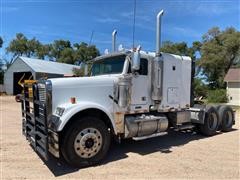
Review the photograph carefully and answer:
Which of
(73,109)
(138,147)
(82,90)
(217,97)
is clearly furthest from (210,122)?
(217,97)

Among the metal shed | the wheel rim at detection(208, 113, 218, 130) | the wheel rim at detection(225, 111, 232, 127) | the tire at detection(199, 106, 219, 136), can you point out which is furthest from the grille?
the metal shed

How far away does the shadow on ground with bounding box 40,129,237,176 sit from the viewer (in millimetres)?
5625

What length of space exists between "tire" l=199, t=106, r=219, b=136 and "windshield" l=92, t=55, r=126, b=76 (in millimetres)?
4039

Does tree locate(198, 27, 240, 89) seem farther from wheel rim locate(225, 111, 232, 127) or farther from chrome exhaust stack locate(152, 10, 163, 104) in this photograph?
chrome exhaust stack locate(152, 10, 163, 104)

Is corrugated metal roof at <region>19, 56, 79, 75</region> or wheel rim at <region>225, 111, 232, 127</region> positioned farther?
corrugated metal roof at <region>19, 56, 79, 75</region>

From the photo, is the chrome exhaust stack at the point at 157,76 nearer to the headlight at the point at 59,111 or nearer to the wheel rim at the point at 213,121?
the headlight at the point at 59,111

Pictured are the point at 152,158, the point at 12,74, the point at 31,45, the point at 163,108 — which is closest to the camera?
the point at 152,158

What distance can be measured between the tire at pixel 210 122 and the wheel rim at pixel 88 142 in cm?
466

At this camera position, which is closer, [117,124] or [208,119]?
[117,124]

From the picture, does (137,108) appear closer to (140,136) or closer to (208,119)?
(140,136)

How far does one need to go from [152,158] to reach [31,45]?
65296 millimetres

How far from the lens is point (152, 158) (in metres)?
6.27

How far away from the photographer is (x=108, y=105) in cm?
628

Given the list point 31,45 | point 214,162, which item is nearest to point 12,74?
point 31,45
